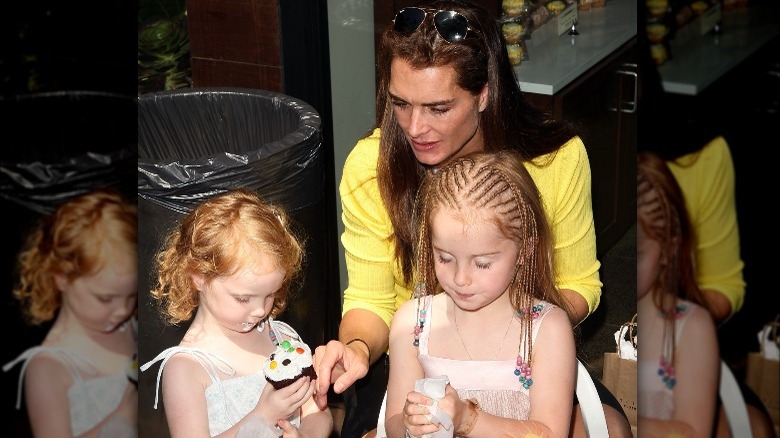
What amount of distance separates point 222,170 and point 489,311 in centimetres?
54

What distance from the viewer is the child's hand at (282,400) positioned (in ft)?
7.04

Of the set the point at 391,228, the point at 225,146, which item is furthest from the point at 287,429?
the point at 225,146

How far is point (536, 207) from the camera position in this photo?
204cm

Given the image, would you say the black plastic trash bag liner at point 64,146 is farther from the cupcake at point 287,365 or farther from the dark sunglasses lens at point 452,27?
the dark sunglasses lens at point 452,27

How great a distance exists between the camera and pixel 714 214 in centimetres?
182

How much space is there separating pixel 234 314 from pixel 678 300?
794 mm

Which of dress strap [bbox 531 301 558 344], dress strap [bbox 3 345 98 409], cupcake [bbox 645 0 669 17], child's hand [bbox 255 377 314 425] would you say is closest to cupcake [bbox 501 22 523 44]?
cupcake [bbox 645 0 669 17]

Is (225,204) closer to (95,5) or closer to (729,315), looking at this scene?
(95,5)

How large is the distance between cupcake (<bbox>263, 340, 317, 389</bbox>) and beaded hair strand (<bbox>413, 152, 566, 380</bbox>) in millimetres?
294

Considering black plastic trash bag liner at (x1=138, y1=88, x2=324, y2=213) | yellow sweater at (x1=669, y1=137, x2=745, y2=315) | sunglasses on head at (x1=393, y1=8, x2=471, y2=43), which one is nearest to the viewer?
yellow sweater at (x1=669, y1=137, x2=745, y2=315)

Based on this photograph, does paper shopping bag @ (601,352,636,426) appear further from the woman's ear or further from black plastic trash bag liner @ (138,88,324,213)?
black plastic trash bag liner @ (138,88,324,213)

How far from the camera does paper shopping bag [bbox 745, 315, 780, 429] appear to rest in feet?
6.07

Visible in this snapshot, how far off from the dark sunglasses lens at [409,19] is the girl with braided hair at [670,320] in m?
0.46

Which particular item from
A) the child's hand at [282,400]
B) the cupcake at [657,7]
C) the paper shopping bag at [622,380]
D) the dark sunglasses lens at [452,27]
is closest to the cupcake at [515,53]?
the dark sunglasses lens at [452,27]
